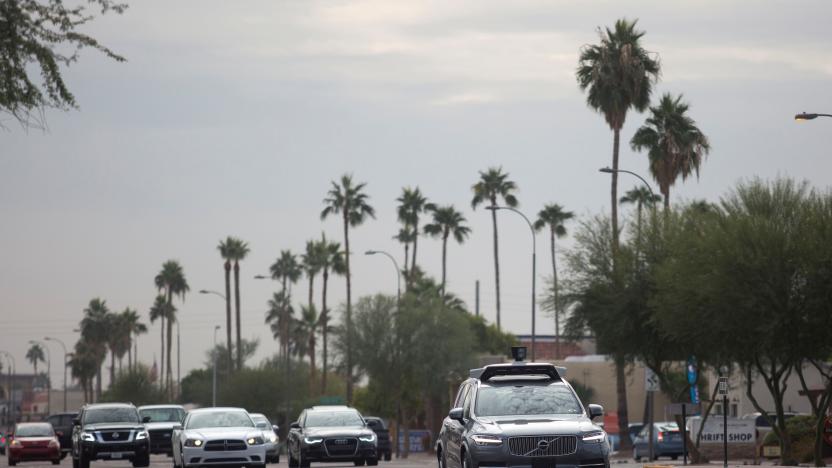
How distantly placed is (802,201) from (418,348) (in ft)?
152

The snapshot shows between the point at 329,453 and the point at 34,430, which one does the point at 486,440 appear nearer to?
the point at 329,453

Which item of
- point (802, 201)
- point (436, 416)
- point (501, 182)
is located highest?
point (501, 182)

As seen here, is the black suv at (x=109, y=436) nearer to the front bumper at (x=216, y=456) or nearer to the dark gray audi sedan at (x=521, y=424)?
the front bumper at (x=216, y=456)

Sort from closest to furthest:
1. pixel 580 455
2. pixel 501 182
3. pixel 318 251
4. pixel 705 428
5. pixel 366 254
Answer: pixel 580 455 < pixel 705 428 < pixel 366 254 < pixel 501 182 < pixel 318 251

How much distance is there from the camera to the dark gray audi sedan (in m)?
19.8

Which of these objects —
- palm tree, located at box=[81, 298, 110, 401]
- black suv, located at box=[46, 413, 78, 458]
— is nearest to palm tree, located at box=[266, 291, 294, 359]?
palm tree, located at box=[81, 298, 110, 401]

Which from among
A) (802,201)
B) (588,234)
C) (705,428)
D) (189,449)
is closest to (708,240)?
(802,201)

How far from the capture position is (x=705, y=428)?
144 feet

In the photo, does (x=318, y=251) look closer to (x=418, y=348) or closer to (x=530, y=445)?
(x=418, y=348)

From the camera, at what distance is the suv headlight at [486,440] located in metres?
19.8

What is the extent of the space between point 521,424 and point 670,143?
42.2m

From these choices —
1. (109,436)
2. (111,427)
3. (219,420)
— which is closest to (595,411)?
(219,420)

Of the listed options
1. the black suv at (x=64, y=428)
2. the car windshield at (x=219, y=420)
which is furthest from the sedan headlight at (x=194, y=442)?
the black suv at (x=64, y=428)

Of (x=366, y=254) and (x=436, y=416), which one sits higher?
(x=366, y=254)
